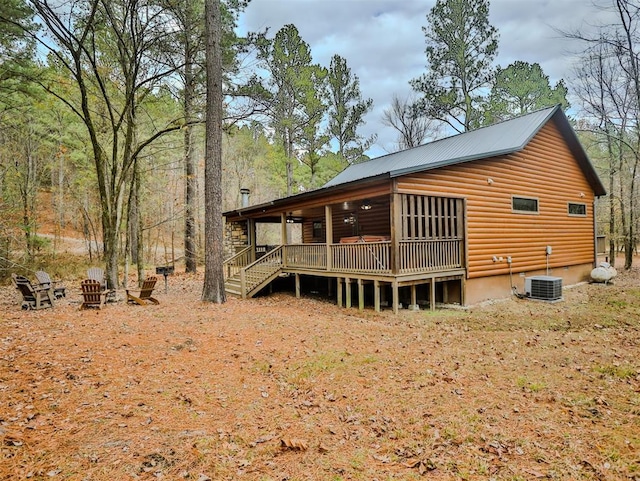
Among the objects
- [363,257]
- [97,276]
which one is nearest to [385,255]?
[363,257]

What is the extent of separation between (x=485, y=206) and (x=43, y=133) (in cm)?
1923

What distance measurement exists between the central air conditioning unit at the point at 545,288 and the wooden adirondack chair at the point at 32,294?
1418 cm

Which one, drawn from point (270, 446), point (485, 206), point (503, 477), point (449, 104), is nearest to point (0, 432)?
point (270, 446)

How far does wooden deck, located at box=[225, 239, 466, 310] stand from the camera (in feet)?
30.2

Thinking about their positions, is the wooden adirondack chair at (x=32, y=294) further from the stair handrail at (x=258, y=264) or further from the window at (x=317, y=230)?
the window at (x=317, y=230)

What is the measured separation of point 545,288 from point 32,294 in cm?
1453

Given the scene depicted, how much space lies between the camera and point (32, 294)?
823 cm

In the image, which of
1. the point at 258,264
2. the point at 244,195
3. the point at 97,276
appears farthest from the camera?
the point at 244,195

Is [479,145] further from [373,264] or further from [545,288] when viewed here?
[373,264]

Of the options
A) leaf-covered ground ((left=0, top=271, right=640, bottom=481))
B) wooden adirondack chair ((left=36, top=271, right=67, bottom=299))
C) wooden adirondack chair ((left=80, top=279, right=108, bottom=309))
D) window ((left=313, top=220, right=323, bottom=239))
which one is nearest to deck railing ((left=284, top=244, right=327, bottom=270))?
leaf-covered ground ((left=0, top=271, right=640, bottom=481))

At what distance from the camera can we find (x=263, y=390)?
13.9 ft

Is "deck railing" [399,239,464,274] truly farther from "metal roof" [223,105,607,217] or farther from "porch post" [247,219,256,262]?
"porch post" [247,219,256,262]

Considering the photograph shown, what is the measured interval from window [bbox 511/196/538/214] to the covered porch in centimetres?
285

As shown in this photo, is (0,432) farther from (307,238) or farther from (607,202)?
(607,202)
